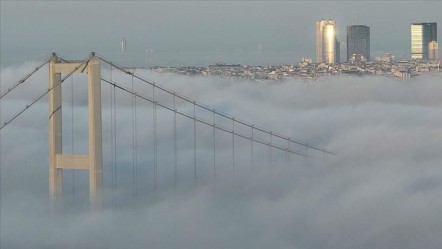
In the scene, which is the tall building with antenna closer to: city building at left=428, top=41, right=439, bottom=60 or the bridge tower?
city building at left=428, top=41, right=439, bottom=60

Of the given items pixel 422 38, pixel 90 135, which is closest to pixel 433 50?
pixel 422 38

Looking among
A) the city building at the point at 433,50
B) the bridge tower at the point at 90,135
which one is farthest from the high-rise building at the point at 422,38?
the bridge tower at the point at 90,135

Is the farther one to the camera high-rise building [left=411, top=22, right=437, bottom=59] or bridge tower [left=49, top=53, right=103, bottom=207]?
high-rise building [left=411, top=22, right=437, bottom=59]

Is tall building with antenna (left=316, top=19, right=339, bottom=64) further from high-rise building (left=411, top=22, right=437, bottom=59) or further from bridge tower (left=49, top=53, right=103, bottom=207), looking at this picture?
bridge tower (left=49, top=53, right=103, bottom=207)

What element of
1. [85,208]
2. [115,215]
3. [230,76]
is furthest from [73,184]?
[230,76]

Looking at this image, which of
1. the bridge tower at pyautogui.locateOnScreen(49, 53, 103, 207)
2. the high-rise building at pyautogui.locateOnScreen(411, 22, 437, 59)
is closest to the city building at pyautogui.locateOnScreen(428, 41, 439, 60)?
the high-rise building at pyautogui.locateOnScreen(411, 22, 437, 59)

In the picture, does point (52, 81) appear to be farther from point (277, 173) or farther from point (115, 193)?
point (277, 173)
